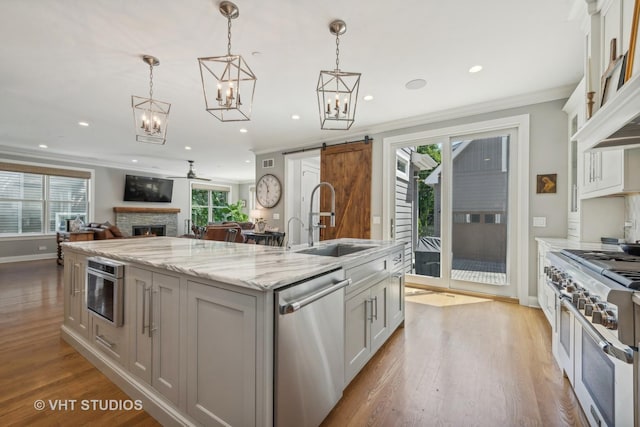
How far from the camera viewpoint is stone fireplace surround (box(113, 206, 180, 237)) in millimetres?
8219

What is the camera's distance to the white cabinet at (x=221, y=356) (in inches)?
44.6

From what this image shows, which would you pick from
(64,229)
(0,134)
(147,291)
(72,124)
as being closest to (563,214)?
(147,291)

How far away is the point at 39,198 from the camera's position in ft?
22.2

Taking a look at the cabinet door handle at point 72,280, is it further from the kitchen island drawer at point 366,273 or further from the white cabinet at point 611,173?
the white cabinet at point 611,173

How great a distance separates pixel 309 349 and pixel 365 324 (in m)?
0.73

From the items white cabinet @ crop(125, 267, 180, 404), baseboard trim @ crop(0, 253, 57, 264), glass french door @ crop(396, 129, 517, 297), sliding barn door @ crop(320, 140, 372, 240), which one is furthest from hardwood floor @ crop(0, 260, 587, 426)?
baseboard trim @ crop(0, 253, 57, 264)

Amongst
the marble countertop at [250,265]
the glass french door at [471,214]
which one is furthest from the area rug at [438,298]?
the marble countertop at [250,265]

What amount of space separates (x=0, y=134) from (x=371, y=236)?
7.20 metres

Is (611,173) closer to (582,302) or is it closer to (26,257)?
(582,302)

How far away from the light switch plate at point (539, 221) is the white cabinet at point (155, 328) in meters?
3.93

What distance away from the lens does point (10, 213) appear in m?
6.35

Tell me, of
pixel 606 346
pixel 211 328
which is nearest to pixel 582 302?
pixel 606 346

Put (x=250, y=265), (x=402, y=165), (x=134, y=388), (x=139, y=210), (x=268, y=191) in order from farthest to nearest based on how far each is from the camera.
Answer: (x=139, y=210) → (x=268, y=191) → (x=402, y=165) → (x=134, y=388) → (x=250, y=265)

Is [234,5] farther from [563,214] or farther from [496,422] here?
[563,214]
